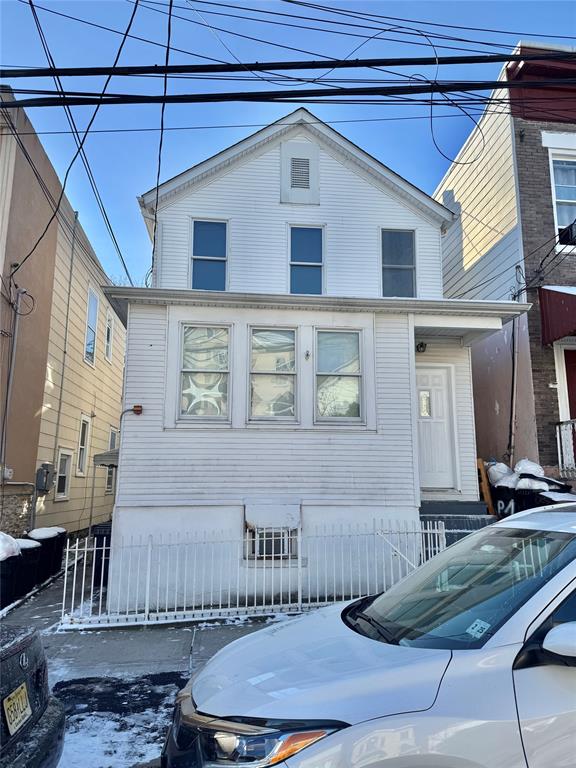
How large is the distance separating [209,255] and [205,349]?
6.27 feet

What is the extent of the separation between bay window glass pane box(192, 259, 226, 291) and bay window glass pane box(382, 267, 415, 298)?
2.94 m

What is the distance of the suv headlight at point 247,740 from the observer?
1908mm

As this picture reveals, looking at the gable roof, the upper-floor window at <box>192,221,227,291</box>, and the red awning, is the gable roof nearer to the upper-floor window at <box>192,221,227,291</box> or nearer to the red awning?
the upper-floor window at <box>192,221,227,291</box>

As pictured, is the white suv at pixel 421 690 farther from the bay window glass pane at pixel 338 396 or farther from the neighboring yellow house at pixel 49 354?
the neighboring yellow house at pixel 49 354

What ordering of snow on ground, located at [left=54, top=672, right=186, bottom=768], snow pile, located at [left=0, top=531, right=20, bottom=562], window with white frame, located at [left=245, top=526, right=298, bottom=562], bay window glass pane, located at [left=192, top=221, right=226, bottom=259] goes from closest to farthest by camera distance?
snow on ground, located at [left=54, top=672, right=186, bottom=768] < snow pile, located at [left=0, top=531, right=20, bottom=562] < window with white frame, located at [left=245, top=526, right=298, bottom=562] < bay window glass pane, located at [left=192, top=221, right=226, bottom=259]

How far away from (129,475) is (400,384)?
14.9 feet

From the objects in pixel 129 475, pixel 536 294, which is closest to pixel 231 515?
pixel 129 475

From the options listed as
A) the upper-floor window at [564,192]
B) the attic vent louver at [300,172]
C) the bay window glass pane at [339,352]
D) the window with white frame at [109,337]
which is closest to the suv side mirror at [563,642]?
the bay window glass pane at [339,352]

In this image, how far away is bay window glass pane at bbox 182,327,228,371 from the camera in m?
8.66

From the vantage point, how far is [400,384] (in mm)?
8812

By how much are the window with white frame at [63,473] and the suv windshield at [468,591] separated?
441 inches

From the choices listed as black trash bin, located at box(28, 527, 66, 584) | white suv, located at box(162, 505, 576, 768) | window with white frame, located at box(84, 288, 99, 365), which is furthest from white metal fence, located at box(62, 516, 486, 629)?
window with white frame, located at box(84, 288, 99, 365)

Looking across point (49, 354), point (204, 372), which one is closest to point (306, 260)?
point (204, 372)

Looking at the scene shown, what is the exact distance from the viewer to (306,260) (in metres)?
9.70
